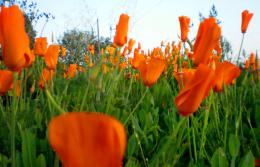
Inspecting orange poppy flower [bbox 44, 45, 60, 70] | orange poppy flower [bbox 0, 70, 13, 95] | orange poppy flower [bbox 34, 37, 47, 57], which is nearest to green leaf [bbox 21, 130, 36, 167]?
orange poppy flower [bbox 0, 70, 13, 95]

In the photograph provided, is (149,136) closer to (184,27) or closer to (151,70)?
(151,70)

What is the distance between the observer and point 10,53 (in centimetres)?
77

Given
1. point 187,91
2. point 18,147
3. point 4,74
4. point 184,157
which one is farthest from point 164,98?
point 187,91

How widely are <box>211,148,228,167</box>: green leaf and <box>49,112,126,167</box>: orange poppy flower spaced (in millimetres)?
904

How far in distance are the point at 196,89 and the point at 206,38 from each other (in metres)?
0.30

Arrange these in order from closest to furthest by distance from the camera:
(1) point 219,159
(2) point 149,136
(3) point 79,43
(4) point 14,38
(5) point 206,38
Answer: (4) point 14,38 < (5) point 206,38 < (1) point 219,159 < (2) point 149,136 < (3) point 79,43

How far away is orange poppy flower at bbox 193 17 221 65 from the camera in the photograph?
1.03 meters

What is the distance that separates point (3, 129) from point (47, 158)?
0.27 m

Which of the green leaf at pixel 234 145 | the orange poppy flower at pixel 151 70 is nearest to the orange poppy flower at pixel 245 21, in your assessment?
the orange poppy flower at pixel 151 70

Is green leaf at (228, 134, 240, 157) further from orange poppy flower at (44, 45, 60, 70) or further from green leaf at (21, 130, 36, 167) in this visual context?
orange poppy flower at (44, 45, 60, 70)

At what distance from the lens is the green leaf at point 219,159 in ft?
3.74

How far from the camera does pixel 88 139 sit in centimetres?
28

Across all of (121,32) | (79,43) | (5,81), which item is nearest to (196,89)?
(5,81)

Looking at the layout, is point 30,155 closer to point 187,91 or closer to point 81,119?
point 187,91
